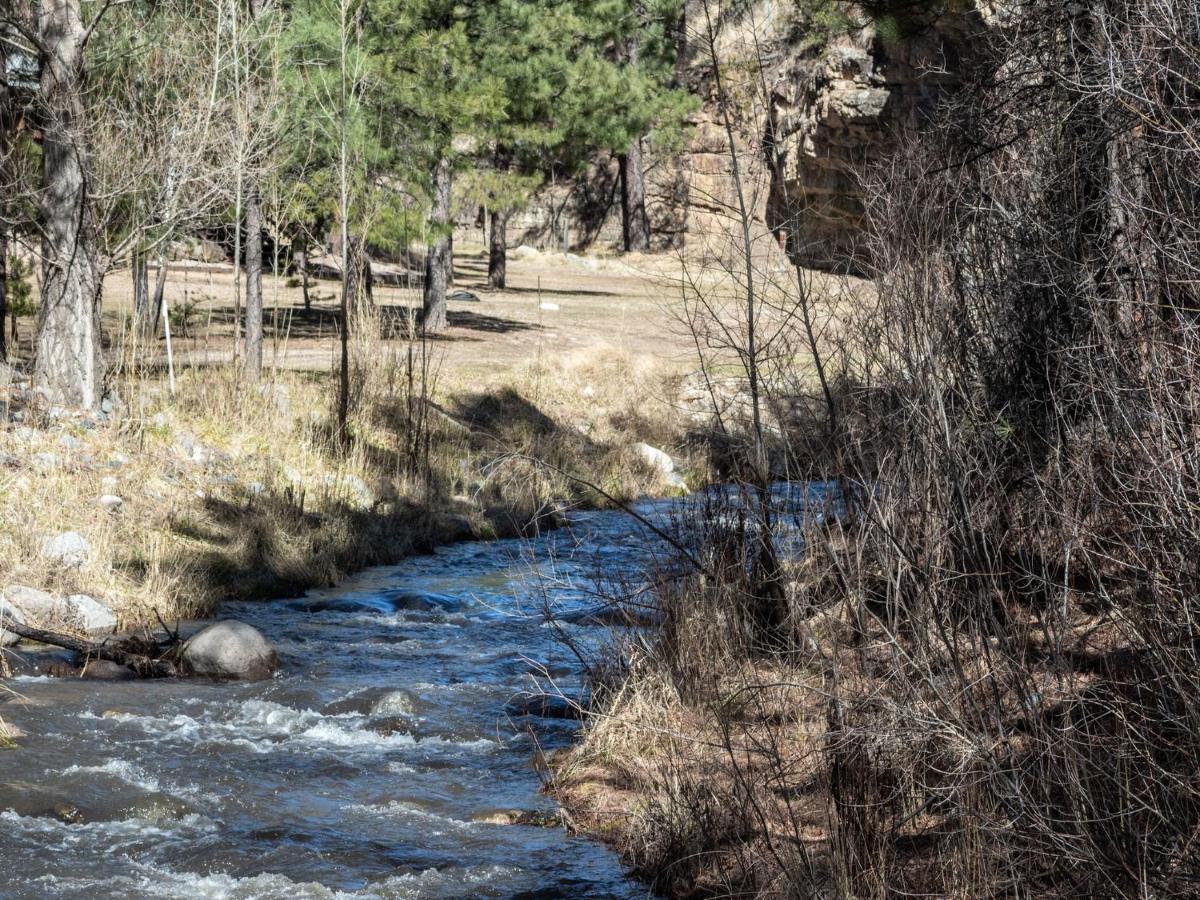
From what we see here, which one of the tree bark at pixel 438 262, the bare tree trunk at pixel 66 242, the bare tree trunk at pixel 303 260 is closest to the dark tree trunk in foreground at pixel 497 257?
the bare tree trunk at pixel 303 260

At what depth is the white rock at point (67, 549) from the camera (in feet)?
27.7

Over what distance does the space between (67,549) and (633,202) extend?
28.3 m

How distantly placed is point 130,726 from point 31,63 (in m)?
10.3

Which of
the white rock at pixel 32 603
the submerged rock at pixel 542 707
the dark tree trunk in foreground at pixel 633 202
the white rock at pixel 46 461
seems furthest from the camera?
the dark tree trunk in foreground at pixel 633 202

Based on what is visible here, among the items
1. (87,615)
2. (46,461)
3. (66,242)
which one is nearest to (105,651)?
(87,615)

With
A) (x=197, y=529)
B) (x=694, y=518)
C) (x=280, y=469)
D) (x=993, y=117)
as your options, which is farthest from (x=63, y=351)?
(x=993, y=117)

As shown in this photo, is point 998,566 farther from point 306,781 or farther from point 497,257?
point 497,257

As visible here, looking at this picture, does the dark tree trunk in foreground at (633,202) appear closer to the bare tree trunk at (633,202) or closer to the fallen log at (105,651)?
the bare tree trunk at (633,202)

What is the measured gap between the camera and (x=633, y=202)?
35.8 metres

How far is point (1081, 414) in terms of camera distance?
5.10 m

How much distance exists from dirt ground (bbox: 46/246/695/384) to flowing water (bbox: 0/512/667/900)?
17.7ft

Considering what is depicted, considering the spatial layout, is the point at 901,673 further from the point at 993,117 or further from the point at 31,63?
the point at 31,63

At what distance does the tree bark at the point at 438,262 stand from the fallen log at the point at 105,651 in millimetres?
11968

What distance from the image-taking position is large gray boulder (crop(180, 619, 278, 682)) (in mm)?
7477
